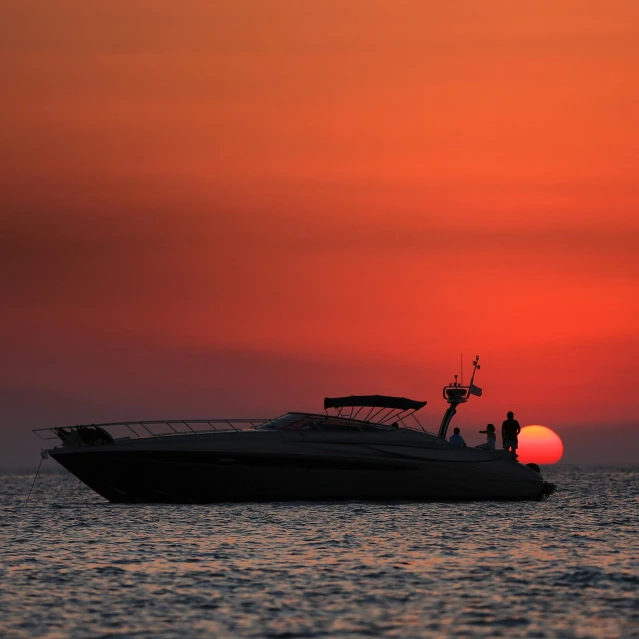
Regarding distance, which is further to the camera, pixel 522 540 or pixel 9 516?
pixel 9 516

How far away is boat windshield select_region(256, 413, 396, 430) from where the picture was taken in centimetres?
4709

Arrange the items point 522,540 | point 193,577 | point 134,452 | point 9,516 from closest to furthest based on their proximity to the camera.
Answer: point 193,577 < point 522,540 < point 134,452 < point 9,516

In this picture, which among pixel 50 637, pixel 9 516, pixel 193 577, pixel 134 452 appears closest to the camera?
pixel 50 637

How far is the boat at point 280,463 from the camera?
45.7 metres

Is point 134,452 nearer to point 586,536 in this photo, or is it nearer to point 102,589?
point 586,536

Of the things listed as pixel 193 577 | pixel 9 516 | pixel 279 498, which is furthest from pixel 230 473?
pixel 193 577

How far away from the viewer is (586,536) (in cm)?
3722

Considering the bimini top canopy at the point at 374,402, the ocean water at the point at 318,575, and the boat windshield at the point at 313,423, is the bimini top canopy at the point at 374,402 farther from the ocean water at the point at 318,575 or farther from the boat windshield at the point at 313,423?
the ocean water at the point at 318,575

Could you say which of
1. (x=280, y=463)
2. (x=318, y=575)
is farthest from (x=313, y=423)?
(x=318, y=575)

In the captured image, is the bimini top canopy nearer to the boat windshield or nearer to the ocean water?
the boat windshield

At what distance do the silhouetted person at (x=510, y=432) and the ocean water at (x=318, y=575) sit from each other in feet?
17.0

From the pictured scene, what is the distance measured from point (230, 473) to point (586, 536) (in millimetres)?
14844

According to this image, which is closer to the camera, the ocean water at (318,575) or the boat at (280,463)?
the ocean water at (318,575)

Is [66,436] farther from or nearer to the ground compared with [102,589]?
farther from the ground
